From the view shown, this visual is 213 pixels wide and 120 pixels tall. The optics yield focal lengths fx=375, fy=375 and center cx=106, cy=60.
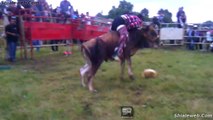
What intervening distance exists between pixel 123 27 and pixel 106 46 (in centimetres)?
81

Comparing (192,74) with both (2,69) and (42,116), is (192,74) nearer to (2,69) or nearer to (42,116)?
(42,116)

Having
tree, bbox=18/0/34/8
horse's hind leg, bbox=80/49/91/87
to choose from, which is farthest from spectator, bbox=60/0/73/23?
horse's hind leg, bbox=80/49/91/87

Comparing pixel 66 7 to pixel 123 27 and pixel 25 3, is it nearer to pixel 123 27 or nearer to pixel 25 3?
pixel 25 3

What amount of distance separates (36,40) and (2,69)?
336cm

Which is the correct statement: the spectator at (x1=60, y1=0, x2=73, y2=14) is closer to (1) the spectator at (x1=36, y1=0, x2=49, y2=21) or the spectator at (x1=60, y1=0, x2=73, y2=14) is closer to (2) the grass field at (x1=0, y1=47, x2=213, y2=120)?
(1) the spectator at (x1=36, y1=0, x2=49, y2=21)

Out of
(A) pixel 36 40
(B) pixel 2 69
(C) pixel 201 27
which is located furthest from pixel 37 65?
(C) pixel 201 27

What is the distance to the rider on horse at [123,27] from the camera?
9.52 meters

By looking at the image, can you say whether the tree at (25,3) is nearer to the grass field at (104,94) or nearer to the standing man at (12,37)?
the standing man at (12,37)

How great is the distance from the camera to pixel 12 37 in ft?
44.7

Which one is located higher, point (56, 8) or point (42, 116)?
point (56, 8)

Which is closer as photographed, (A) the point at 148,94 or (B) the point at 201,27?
(A) the point at 148,94

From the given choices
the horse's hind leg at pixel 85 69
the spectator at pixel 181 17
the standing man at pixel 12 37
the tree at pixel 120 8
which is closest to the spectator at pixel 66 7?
the standing man at pixel 12 37

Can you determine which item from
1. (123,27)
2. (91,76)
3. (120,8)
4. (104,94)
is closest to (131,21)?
(123,27)

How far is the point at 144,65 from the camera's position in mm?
12242
